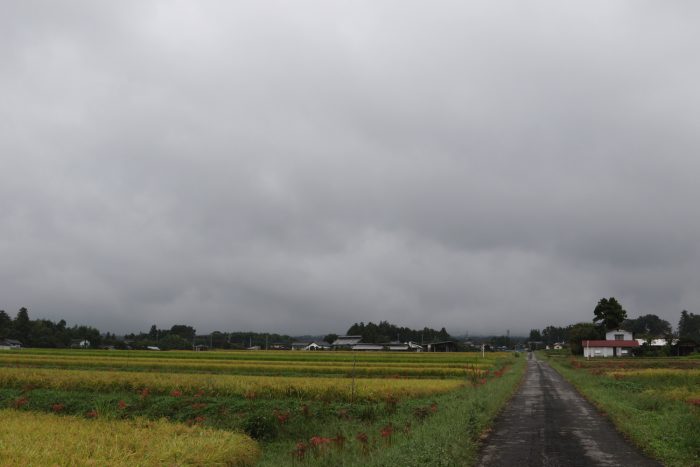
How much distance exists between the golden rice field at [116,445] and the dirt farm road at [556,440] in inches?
287

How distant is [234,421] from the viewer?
68.5ft

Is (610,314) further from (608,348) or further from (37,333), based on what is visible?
(37,333)

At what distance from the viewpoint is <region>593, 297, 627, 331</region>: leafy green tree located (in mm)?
122688

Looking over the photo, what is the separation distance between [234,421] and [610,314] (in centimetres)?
12313

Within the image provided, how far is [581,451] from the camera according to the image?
1389 cm

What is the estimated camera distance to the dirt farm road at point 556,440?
12.8m

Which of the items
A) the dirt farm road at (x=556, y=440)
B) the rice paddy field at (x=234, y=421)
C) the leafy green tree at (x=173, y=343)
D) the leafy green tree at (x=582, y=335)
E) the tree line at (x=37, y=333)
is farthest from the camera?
the leafy green tree at (x=173, y=343)

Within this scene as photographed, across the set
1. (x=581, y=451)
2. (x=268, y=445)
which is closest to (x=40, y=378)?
(x=268, y=445)

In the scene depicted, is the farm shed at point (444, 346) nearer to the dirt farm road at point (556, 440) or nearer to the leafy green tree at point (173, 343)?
the leafy green tree at point (173, 343)

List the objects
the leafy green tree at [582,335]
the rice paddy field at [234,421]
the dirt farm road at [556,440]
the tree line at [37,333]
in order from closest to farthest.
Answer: the dirt farm road at [556,440], the rice paddy field at [234,421], the leafy green tree at [582,335], the tree line at [37,333]

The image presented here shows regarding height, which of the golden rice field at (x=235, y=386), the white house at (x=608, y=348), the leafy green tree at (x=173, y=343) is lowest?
the leafy green tree at (x=173, y=343)

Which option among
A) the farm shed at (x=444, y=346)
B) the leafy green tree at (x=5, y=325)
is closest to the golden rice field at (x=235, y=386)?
the farm shed at (x=444, y=346)

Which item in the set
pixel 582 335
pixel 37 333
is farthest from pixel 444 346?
pixel 37 333

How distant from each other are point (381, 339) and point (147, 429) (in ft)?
581
